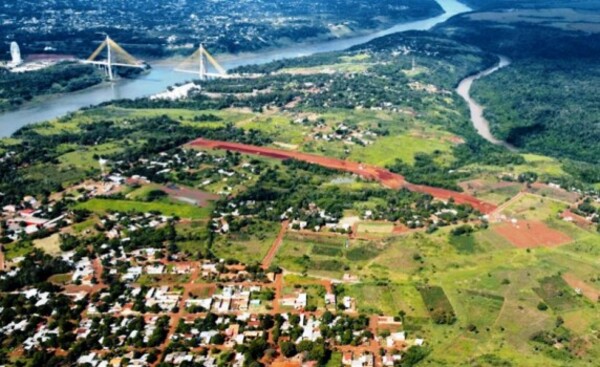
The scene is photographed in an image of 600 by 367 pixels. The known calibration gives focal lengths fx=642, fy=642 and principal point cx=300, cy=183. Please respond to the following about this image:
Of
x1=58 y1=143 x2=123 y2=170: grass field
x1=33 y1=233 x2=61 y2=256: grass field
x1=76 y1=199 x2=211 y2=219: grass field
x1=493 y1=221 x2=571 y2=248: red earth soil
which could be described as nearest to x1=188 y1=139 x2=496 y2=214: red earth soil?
x1=493 y1=221 x2=571 y2=248: red earth soil

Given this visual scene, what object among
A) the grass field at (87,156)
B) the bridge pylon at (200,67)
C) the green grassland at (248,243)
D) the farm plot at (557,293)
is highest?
the bridge pylon at (200,67)

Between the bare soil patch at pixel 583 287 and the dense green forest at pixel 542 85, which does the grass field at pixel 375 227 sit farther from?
the dense green forest at pixel 542 85

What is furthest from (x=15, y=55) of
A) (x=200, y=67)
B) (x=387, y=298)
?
(x=387, y=298)

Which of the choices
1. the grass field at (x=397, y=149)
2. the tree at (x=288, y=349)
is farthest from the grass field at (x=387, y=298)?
the grass field at (x=397, y=149)

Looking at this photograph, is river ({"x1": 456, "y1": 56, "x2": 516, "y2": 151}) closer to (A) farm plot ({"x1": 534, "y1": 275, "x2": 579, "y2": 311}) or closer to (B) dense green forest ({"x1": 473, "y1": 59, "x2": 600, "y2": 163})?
(B) dense green forest ({"x1": 473, "y1": 59, "x2": 600, "y2": 163})

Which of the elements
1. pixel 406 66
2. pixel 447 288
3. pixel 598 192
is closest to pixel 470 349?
pixel 447 288

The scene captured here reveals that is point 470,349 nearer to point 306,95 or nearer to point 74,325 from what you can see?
point 74,325

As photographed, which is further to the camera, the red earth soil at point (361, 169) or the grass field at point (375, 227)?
the red earth soil at point (361, 169)

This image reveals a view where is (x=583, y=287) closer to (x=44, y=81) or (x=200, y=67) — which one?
(x=200, y=67)
